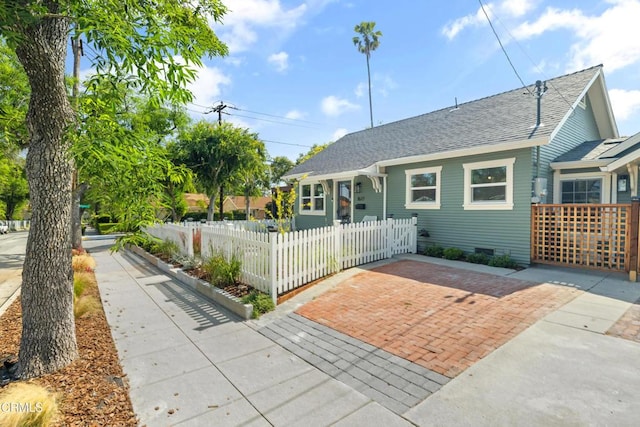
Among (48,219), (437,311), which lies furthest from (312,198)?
(48,219)

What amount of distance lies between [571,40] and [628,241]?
20.3 ft

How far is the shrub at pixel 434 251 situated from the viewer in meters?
9.67

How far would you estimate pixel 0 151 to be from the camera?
29.1 ft

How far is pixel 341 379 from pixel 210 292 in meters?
3.80

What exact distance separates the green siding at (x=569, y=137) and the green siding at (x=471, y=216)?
68 centimetres

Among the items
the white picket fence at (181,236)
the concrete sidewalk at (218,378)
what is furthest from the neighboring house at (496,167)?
the concrete sidewalk at (218,378)

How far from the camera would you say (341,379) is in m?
3.33

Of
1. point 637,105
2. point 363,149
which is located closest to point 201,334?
point 363,149

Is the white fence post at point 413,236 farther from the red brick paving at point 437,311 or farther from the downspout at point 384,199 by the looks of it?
the red brick paving at point 437,311

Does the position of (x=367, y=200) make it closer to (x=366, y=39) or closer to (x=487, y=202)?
(x=487, y=202)

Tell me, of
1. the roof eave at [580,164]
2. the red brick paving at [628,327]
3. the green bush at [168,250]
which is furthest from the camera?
the green bush at [168,250]

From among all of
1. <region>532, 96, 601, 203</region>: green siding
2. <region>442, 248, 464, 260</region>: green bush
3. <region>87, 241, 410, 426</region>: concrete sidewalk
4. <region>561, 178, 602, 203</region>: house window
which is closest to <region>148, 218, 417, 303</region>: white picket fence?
<region>87, 241, 410, 426</region>: concrete sidewalk

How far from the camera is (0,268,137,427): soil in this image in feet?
8.95

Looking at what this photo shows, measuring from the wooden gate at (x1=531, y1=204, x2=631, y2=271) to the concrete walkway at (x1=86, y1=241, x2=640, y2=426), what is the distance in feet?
7.66
